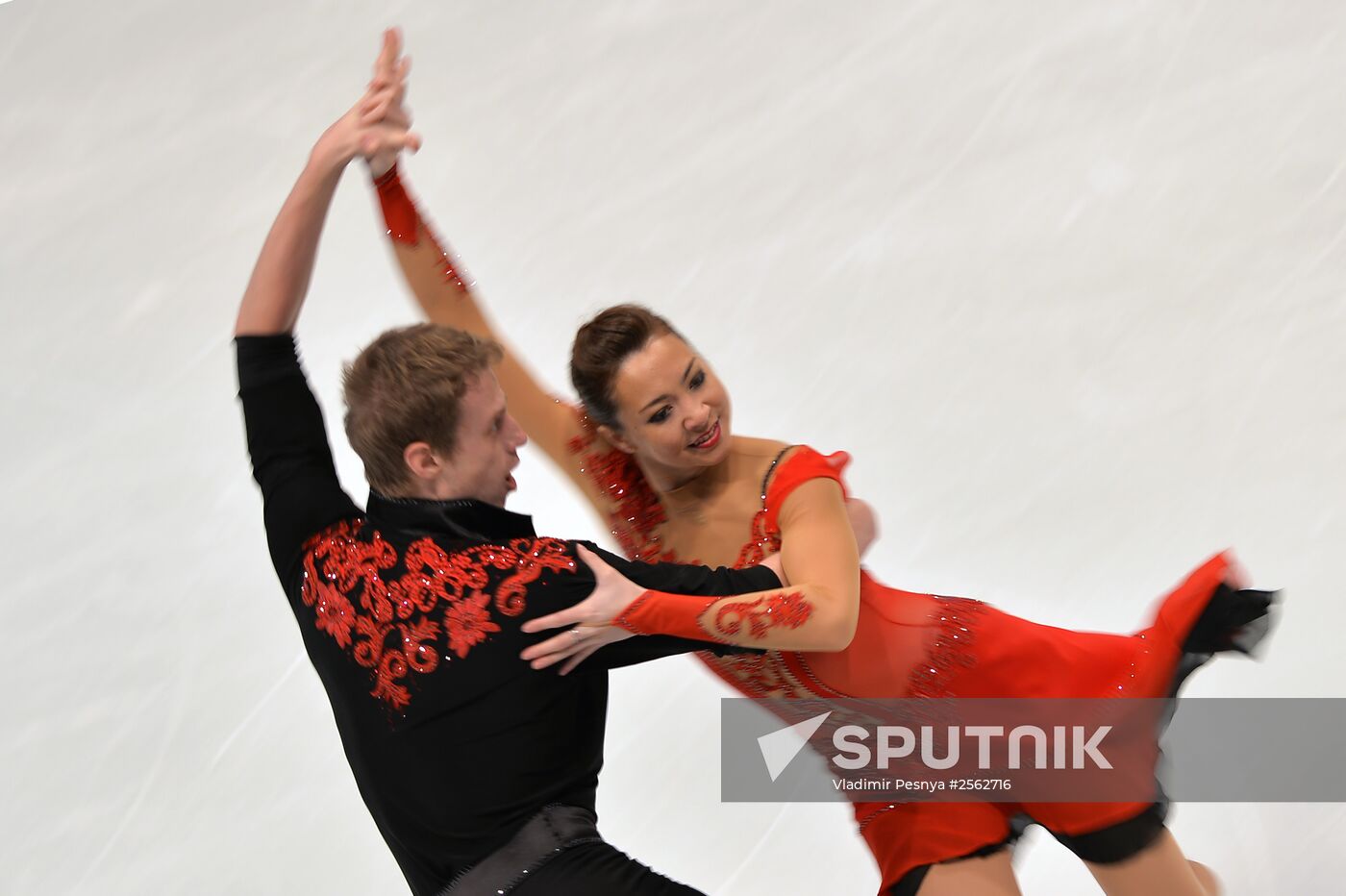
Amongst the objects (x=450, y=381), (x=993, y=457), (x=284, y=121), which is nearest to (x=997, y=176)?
(x=993, y=457)

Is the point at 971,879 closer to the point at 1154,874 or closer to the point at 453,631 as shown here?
the point at 1154,874

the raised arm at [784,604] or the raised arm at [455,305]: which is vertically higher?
the raised arm at [455,305]

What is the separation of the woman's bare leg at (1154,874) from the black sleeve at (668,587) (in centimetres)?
82

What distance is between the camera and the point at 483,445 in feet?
6.92

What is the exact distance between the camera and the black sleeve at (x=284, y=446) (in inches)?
87.3

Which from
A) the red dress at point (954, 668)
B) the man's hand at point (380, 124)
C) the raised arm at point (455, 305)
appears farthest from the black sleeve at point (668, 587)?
the man's hand at point (380, 124)

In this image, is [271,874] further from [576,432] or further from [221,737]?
[576,432]

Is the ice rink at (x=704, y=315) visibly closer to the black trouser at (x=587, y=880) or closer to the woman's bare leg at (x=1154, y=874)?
the woman's bare leg at (x=1154, y=874)

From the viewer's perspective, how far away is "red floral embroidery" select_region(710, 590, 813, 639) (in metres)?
2.13

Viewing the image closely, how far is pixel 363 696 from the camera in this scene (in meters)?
2.09

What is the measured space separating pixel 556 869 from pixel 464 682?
0.91ft

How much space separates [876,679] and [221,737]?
2171 millimetres

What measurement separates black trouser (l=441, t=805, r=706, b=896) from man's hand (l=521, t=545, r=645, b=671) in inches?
9.0

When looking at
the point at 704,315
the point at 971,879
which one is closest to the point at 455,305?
the point at 971,879
